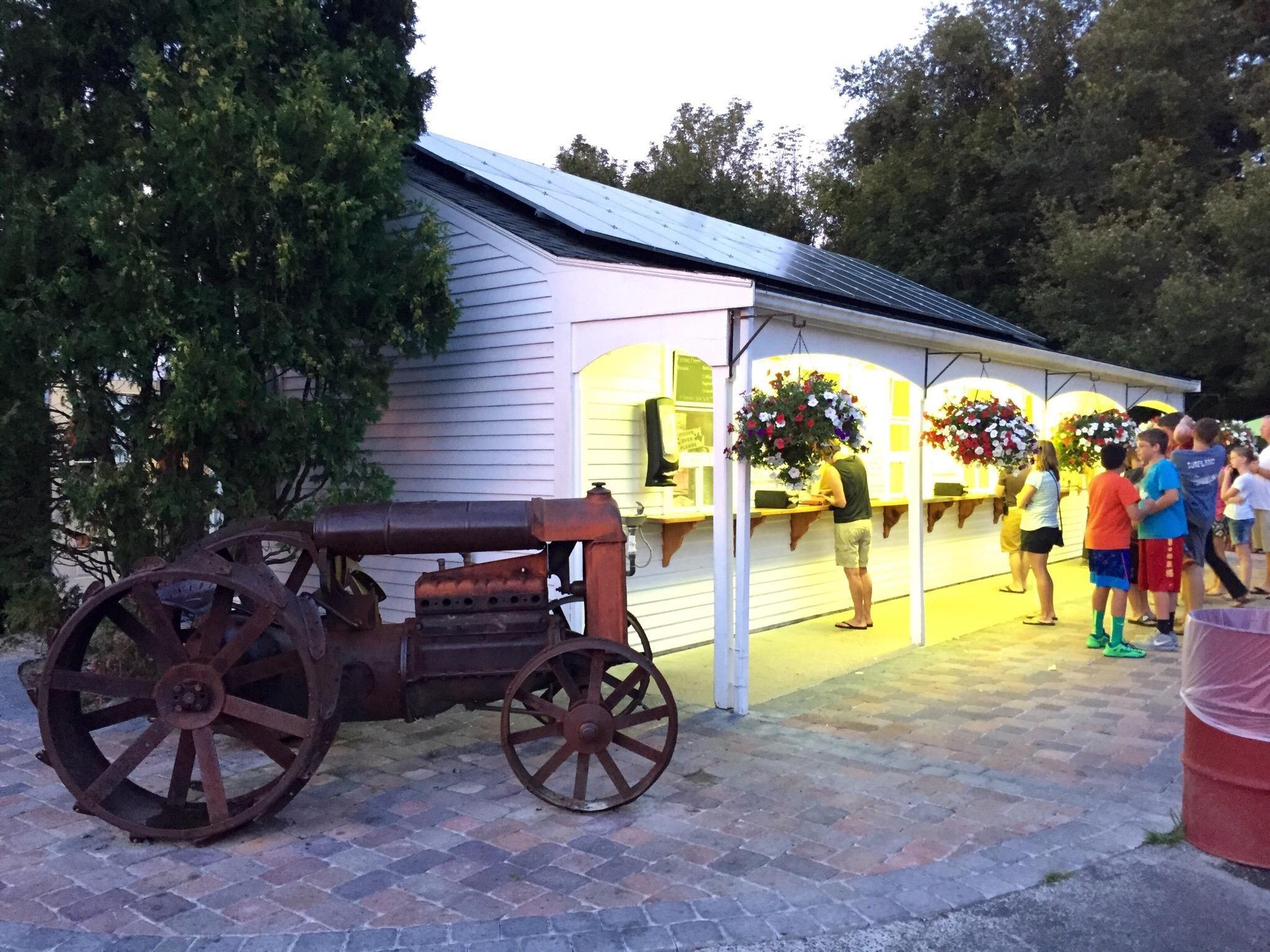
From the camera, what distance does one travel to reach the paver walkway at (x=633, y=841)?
11.6 ft

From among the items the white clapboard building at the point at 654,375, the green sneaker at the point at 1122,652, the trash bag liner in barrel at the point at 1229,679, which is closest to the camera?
the trash bag liner in barrel at the point at 1229,679

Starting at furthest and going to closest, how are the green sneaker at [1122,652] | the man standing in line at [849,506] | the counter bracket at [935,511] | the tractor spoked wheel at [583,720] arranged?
the counter bracket at [935,511] < the man standing in line at [849,506] < the green sneaker at [1122,652] < the tractor spoked wheel at [583,720]

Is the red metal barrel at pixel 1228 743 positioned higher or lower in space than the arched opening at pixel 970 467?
lower

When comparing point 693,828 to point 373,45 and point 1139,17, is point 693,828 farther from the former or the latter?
point 1139,17

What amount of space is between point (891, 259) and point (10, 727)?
2254 centimetres

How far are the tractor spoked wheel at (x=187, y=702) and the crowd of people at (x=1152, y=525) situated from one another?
20.5 feet

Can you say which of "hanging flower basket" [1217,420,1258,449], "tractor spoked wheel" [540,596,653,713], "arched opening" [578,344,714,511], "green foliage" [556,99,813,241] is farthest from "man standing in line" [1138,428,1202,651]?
"green foliage" [556,99,813,241]

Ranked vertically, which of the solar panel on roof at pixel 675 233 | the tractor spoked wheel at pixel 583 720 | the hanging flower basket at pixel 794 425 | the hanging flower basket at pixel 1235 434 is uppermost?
the solar panel on roof at pixel 675 233

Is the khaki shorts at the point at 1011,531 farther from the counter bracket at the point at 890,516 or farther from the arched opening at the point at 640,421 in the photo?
the arched opening at the point at 640,421

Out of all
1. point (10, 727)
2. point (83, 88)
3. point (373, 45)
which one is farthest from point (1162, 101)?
point (10, 727)

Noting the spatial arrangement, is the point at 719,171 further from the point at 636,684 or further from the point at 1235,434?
the point at 636,684

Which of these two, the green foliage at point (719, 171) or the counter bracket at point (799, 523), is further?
the green foliage at point (719, 171)

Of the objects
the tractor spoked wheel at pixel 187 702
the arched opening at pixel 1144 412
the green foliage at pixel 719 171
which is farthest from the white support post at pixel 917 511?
the green foliage at pixel 719 171

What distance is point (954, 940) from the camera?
3.40 meters
